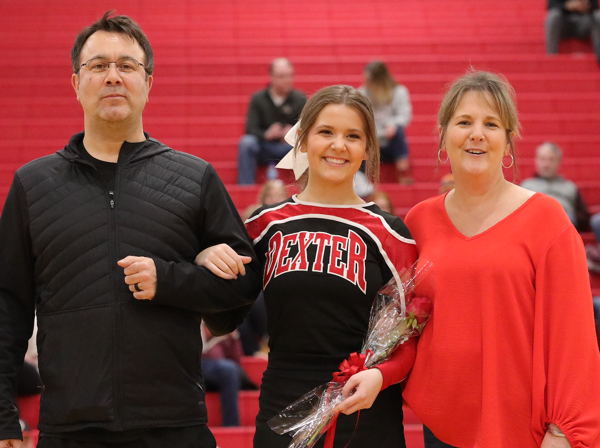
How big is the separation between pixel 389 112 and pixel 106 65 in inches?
194

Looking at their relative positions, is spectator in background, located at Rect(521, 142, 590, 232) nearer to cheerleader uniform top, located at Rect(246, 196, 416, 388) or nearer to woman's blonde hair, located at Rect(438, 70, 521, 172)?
woman's blonde hair, located at Rect(438, 70, 521, 172)

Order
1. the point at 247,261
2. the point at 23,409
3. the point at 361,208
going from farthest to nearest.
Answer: the point at 23,409 → the point at 361,208 → the point at 247,261

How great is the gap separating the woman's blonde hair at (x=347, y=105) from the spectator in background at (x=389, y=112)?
14.3 ft

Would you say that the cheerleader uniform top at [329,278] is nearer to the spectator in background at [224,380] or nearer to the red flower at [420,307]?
the red flower at [420,307]

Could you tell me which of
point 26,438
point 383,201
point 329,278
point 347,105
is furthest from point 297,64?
point 329,278

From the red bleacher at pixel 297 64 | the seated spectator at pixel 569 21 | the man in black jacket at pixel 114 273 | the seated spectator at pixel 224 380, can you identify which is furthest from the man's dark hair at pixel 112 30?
the seated spectator at pixel 569 21

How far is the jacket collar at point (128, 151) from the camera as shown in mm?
2375

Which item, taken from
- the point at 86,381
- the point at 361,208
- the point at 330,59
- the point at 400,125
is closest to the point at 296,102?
the point at 400,125

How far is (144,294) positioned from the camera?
2182mm

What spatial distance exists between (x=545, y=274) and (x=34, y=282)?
4.94 feet

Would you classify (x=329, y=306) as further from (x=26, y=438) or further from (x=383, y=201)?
(x=383, y=201)

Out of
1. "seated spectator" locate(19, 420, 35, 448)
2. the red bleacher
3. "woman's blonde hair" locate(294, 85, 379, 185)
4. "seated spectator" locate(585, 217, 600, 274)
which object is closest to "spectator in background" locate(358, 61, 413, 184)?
the red bleacher

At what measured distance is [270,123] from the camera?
23.2 ft

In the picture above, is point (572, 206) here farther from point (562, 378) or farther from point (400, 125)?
point (562, 378)
